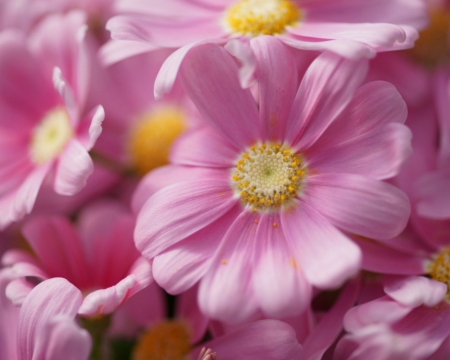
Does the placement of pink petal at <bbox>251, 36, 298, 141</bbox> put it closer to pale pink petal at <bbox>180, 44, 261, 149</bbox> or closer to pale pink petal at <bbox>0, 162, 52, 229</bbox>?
pale pink petal at <bbox>180, 44, 261, 149</bbox>

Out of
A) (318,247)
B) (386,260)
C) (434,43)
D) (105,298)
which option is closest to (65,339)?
(105,298)

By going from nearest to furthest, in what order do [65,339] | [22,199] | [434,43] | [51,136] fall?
[65,339]
[22,199]
[51,136]
[434,43]

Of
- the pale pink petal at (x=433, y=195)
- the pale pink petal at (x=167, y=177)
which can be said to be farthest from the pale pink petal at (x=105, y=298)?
the pale pink petal at (x=433, y=195)

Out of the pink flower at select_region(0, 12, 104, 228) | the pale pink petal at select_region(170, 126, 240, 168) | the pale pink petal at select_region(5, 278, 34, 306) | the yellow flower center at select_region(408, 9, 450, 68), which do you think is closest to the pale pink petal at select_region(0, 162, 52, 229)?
the pink flower at select_region(0, 12, 104, 228)

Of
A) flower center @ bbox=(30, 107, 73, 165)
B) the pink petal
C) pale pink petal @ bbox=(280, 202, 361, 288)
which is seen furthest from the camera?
flower center @ bbox=(30, 107, 73, 165)

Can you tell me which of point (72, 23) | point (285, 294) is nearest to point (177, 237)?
point (285, 294)

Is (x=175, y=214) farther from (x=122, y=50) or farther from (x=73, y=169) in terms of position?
(x=122, y=50)

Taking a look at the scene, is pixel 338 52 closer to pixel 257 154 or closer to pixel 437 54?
pixel 257 154
